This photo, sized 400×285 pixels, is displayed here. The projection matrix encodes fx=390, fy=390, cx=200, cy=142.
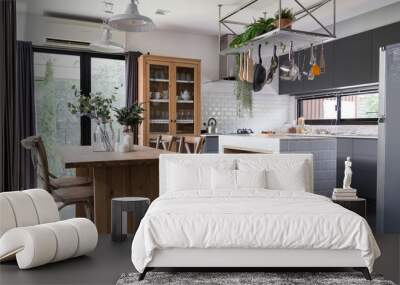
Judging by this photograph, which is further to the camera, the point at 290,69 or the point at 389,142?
the point at 290,69

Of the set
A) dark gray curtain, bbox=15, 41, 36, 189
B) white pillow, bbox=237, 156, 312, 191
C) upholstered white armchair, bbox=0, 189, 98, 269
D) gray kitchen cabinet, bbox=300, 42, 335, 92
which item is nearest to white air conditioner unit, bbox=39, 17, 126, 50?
dark gray curtain, bbox=15, 41, 36, 189

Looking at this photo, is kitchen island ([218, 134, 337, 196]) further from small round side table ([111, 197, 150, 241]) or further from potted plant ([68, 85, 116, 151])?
small round side table ([111, 197, 150, 241])

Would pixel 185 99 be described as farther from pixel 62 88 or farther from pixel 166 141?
pixel 62 88

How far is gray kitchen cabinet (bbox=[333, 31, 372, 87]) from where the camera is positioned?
18.0 ft

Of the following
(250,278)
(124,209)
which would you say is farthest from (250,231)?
(124,209)

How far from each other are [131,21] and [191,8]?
2329 mm

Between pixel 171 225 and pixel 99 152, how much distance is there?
1.90 meters

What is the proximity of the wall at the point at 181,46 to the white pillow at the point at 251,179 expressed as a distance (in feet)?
14.6

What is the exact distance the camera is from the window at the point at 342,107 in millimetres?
5984

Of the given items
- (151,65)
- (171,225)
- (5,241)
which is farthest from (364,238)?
(151,65)

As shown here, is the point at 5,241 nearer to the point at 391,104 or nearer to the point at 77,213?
the point at 77,213

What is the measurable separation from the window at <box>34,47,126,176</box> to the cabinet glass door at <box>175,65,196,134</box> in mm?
1051

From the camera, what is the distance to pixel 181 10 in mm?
5594

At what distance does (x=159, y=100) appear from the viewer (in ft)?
20.9
